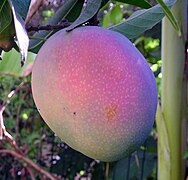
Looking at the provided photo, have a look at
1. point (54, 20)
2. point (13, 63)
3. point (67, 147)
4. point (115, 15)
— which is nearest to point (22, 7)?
point (54, 20)

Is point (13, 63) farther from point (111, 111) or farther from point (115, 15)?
point (111, 111)

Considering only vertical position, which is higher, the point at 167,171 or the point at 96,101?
the point at 96,101

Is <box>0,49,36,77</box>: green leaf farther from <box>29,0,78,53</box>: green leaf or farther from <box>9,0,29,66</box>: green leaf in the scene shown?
<box>9,0,29,66</box>: green leaf

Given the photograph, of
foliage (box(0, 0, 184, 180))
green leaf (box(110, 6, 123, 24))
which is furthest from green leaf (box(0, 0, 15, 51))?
green leaf (box(110, 6, 123, 24))

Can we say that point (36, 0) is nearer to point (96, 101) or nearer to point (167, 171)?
point (96, 101)

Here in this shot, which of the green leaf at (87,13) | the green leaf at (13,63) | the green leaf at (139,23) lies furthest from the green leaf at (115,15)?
the green leaf at (87,13)

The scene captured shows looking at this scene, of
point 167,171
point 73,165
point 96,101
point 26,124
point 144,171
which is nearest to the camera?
point 96,101

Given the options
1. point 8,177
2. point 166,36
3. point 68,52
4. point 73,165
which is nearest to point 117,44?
point 68,52

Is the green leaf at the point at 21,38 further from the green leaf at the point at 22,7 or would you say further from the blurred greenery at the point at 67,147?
the blurred greenery at the point at 67,147
